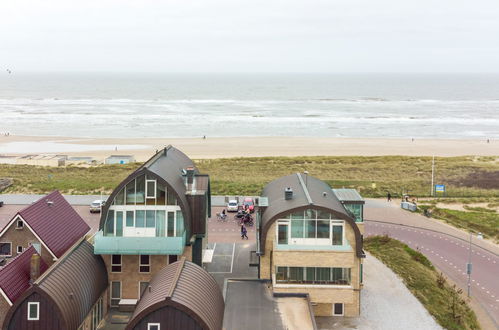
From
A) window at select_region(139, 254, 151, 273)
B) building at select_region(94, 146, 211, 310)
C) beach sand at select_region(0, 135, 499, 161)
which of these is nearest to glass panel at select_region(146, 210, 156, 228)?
building at select_region(94, 146, 211, 310)

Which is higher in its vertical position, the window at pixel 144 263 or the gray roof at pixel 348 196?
the gray roof at pixel 348 196

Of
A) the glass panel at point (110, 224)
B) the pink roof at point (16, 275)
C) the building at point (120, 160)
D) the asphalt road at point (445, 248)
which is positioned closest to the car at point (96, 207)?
the glass panel at point (110, 224)

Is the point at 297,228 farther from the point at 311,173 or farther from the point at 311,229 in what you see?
the point at 311,173

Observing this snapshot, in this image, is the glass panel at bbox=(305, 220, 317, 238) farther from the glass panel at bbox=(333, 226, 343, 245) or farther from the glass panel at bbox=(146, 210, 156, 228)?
the glass panel at bbox=(146, 210, 156, 228)

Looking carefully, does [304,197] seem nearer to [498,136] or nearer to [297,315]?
[297,315]

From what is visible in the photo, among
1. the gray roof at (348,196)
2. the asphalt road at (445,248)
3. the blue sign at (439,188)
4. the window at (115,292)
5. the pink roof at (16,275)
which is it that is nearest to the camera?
the pink roof at (16,275)

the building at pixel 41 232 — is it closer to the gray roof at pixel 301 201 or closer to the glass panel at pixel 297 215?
the gray roof at pixel 301 201
